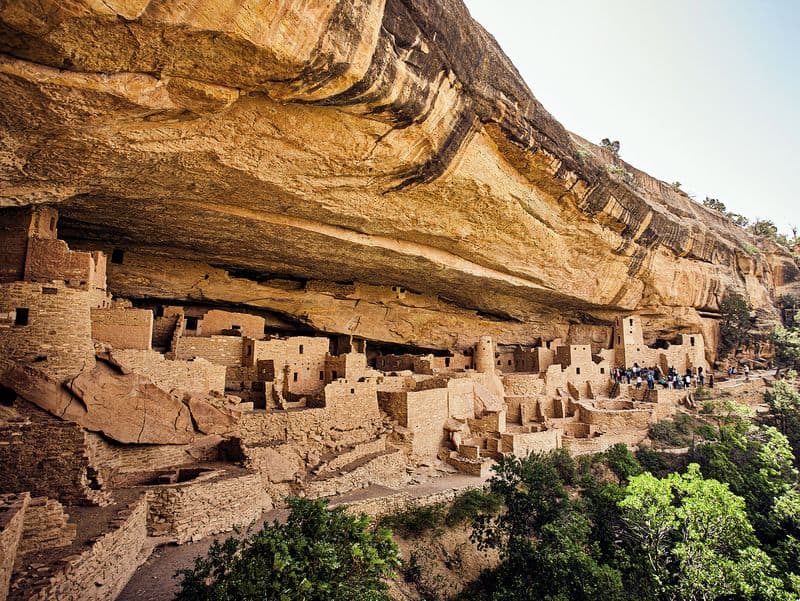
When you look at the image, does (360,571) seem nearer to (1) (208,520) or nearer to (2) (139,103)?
(1) (208,520)

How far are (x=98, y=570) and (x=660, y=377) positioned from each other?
1920 centimetres

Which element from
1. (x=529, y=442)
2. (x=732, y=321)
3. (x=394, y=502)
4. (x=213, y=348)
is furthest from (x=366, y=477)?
(x=732, y=321)

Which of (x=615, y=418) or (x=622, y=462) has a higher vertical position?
(x=615, y=418)

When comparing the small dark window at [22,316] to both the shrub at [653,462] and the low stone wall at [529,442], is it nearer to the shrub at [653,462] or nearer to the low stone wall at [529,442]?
the low stone wall at [529,442]

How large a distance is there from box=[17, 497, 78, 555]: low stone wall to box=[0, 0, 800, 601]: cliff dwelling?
0.02m

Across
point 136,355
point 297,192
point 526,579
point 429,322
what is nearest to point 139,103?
point 297,192

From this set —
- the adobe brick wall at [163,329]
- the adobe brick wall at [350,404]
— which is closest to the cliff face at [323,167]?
the adobe brick wall at [163,329]

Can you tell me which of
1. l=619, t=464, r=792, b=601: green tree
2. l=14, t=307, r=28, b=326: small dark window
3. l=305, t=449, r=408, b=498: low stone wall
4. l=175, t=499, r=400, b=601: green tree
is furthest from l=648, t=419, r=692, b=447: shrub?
l=14, t=307, r=28, b=326: small dark window

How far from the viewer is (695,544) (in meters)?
10.2

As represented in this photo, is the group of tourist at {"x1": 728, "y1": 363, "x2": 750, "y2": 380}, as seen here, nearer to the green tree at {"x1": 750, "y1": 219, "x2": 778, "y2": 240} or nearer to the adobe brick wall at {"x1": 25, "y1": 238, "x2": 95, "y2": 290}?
the green tree at {"x1": 750, "y1": 219, "x2": 778, "y2": 240}

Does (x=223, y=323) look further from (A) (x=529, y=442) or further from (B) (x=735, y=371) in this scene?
(B) (x=735, y=371)

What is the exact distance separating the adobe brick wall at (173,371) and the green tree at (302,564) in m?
3.51

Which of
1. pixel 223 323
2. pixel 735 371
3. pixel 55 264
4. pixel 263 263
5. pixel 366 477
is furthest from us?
pixel 735 371

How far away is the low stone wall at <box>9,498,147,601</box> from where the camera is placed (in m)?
4.81
